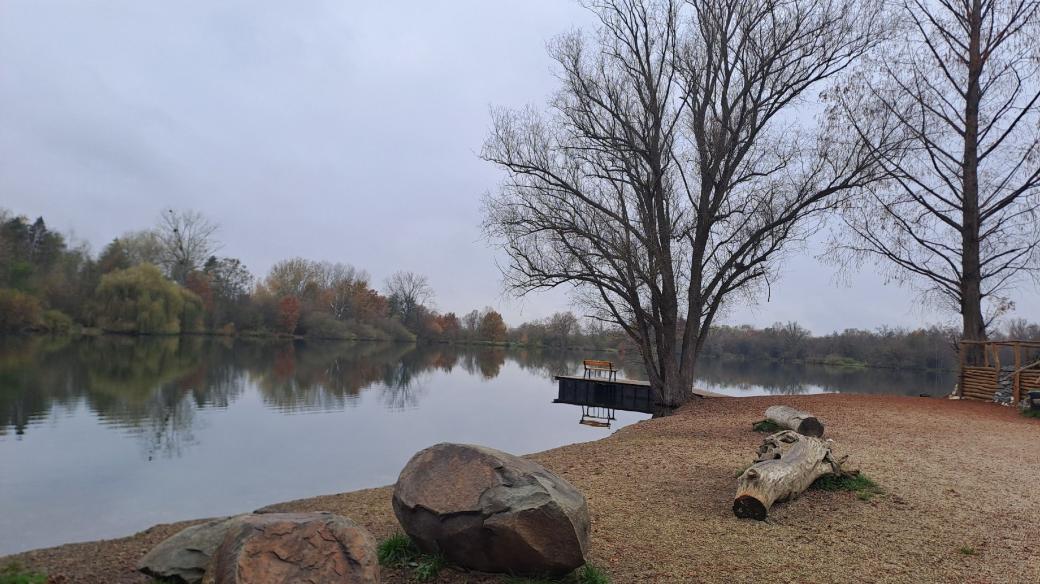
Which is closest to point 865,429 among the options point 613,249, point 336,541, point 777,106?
point 613,249

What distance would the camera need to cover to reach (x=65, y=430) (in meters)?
13.5

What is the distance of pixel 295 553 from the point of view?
3.40m

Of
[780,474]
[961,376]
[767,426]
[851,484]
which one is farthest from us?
[961,376]

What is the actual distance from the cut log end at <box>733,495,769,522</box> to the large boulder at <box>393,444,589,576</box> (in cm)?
205

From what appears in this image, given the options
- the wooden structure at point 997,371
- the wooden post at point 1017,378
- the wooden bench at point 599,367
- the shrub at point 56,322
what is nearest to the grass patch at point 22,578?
the wooden structure at point 997,371

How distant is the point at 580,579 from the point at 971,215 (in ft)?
63.0

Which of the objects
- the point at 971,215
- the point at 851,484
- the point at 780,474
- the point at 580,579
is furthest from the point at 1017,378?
the point at 580,579

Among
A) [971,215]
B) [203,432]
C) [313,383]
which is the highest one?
[971,215]

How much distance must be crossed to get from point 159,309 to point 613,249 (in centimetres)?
4857

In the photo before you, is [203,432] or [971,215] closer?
[203,432]

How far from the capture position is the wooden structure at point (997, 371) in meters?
15.4

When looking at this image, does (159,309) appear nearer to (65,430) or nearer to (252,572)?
(65,430)

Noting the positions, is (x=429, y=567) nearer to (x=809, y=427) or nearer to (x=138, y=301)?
(x=809, y=427)

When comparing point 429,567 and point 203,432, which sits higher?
point 429,567
